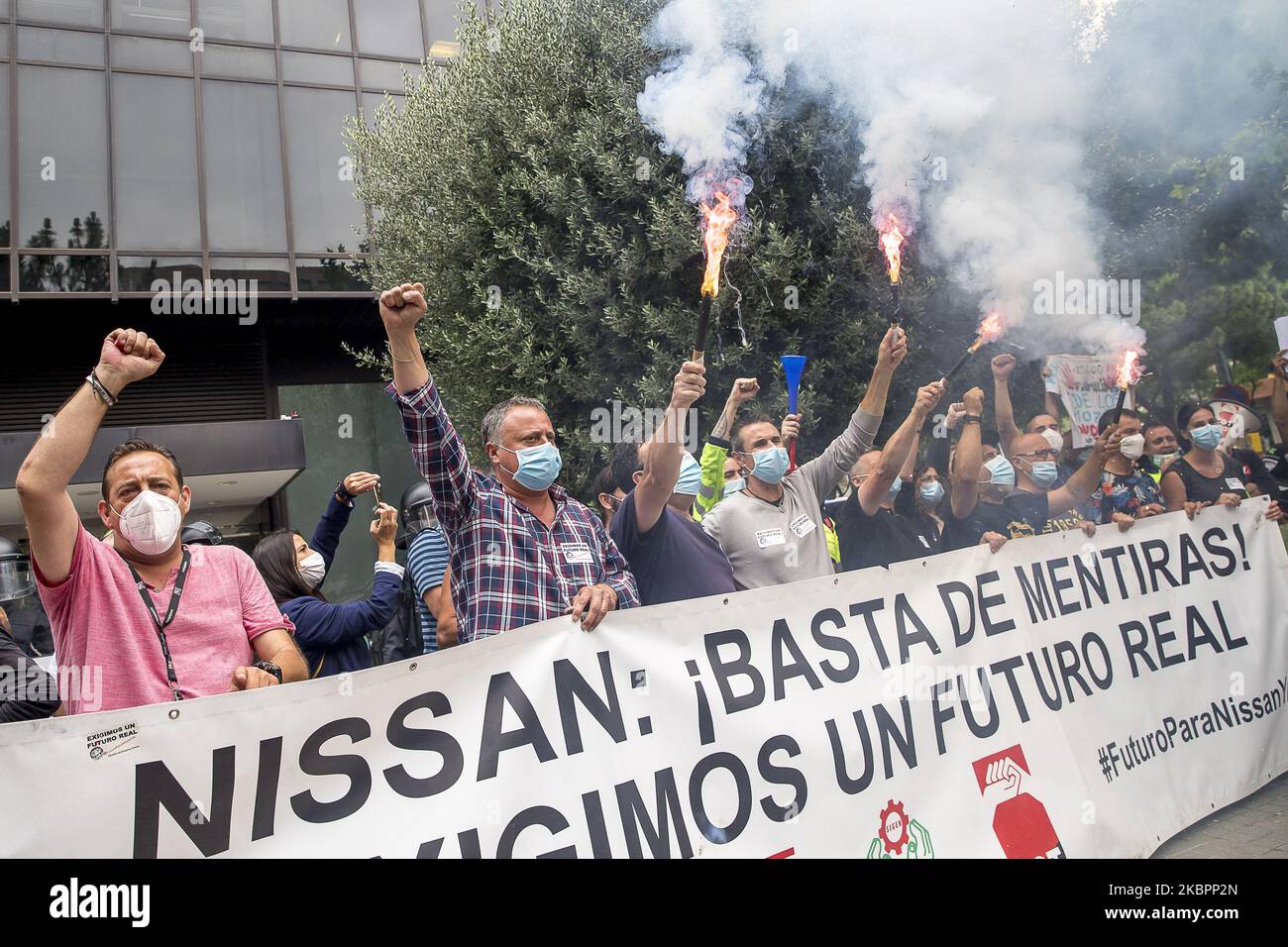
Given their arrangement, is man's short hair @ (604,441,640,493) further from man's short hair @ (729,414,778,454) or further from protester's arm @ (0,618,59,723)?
protester's arm @ (0,618,59,723)

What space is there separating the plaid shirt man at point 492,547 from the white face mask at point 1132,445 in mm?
3962

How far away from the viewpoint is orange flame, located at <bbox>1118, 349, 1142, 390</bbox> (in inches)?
336

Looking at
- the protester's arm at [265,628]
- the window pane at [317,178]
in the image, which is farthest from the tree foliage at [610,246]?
the window pane at [317,178]

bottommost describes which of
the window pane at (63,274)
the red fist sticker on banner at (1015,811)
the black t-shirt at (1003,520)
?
the red fist sticker on banner at (1015,811)

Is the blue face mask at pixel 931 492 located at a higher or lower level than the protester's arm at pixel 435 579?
higher

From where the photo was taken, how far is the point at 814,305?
313 inches

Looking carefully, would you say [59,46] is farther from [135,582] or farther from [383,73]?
[135,582]

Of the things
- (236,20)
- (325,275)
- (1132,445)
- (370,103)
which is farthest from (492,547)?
(236,20)

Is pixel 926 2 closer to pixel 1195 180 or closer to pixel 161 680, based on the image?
pixel 1195 180

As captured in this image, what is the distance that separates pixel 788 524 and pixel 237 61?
580 inches

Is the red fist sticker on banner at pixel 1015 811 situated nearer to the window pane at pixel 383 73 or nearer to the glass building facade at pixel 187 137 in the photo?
the glass building facade at pixel 187 137

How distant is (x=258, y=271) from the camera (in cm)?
1523

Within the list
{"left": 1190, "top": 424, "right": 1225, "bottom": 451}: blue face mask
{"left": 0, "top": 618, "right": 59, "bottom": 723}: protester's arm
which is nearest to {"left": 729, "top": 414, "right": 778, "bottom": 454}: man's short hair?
{"left": 0, "top": 618, "right": 59, "bottom": 723}: protester's arm

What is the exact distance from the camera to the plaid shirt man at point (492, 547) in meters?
3.18
